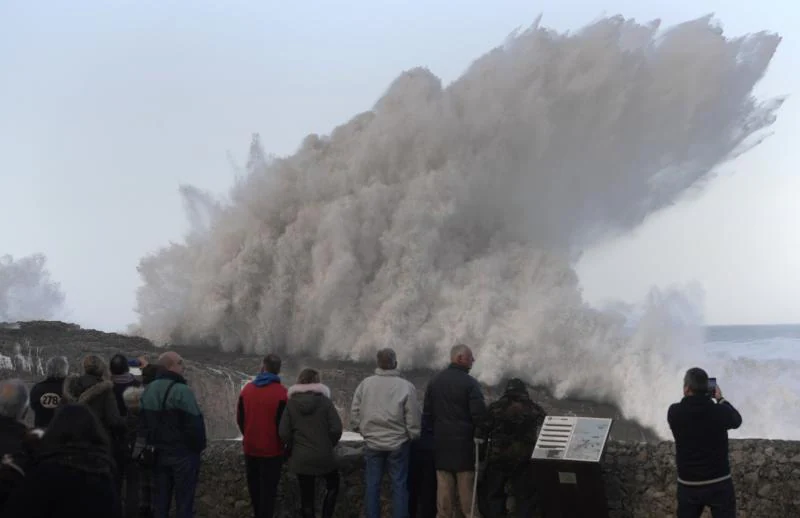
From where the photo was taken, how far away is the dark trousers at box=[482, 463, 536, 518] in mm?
8836

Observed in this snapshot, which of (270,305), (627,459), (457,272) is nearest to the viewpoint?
(627,459)

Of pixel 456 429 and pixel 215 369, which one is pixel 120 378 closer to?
pixel 456 429

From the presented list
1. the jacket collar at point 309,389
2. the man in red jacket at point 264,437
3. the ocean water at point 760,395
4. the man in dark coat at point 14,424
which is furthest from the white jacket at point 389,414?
the ocean water at point 760,395

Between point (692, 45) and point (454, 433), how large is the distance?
19.5 metres

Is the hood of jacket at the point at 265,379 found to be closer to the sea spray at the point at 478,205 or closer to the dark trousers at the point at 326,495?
the dark trousers at the point at 326,495

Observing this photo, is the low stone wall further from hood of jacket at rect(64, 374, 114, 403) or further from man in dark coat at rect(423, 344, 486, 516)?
hood of jacket at rect(64, 374, 114, 403)

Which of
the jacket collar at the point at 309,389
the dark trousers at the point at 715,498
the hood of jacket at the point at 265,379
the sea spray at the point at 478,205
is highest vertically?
the sea spray at the point at 478,205

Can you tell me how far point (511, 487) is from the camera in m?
8.95

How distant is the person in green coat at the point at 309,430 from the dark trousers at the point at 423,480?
32.8 inches

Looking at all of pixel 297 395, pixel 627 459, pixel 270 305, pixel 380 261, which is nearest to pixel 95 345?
pixel 270 305

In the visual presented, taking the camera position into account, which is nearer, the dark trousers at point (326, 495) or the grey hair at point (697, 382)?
the grey hair at point (697, 382)

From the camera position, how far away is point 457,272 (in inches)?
975

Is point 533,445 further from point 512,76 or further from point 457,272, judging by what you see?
point 512,76

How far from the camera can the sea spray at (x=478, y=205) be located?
79.2ft
